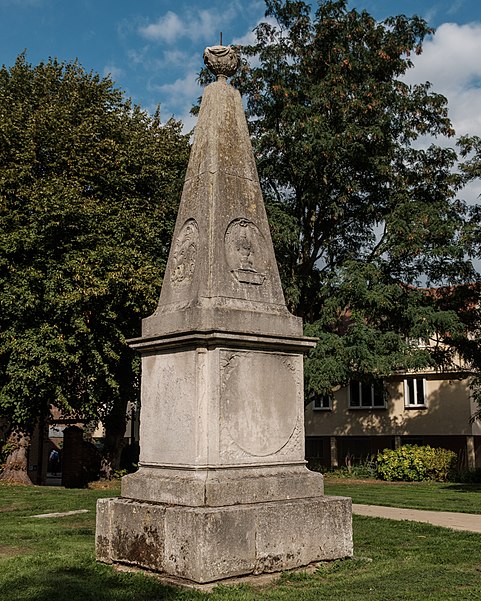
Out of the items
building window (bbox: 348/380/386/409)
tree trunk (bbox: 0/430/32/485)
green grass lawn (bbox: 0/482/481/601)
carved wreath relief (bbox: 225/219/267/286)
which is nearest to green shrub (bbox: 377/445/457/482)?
building window (bbox: 348/380/386/409)

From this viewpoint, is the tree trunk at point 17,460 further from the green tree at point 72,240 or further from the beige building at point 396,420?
the beige building at point 396,420

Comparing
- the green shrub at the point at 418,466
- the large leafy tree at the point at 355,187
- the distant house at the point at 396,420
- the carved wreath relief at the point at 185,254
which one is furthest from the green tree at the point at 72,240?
the distant house at the point at 396,420

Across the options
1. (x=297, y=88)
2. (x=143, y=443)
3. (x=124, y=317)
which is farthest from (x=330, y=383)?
(x=143, y=443)

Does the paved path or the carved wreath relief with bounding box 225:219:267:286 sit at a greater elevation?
the carved wreath relief with bounding box 225:219:267:286

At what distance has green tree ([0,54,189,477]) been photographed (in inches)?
784

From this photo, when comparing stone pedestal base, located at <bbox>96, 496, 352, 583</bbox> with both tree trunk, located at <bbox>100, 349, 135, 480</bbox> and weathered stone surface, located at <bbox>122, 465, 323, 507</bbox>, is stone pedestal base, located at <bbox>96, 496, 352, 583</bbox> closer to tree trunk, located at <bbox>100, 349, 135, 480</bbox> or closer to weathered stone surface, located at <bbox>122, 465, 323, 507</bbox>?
weathered stone surface, located at <bbox>122, 465, 323, 507</bbox>

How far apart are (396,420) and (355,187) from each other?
47.7 feet

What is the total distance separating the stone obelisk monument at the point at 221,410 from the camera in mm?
6660

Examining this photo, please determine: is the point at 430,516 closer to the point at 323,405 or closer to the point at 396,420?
the point at 396,420

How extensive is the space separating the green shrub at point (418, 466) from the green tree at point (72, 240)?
11162mm

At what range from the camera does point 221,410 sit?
702 centimetres

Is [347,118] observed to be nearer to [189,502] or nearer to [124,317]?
Result: [124,317]

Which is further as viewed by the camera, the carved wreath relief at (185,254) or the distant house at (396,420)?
the distant house at (396,420)

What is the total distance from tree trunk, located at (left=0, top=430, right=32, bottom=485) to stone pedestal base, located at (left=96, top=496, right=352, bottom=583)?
58.2 feet
